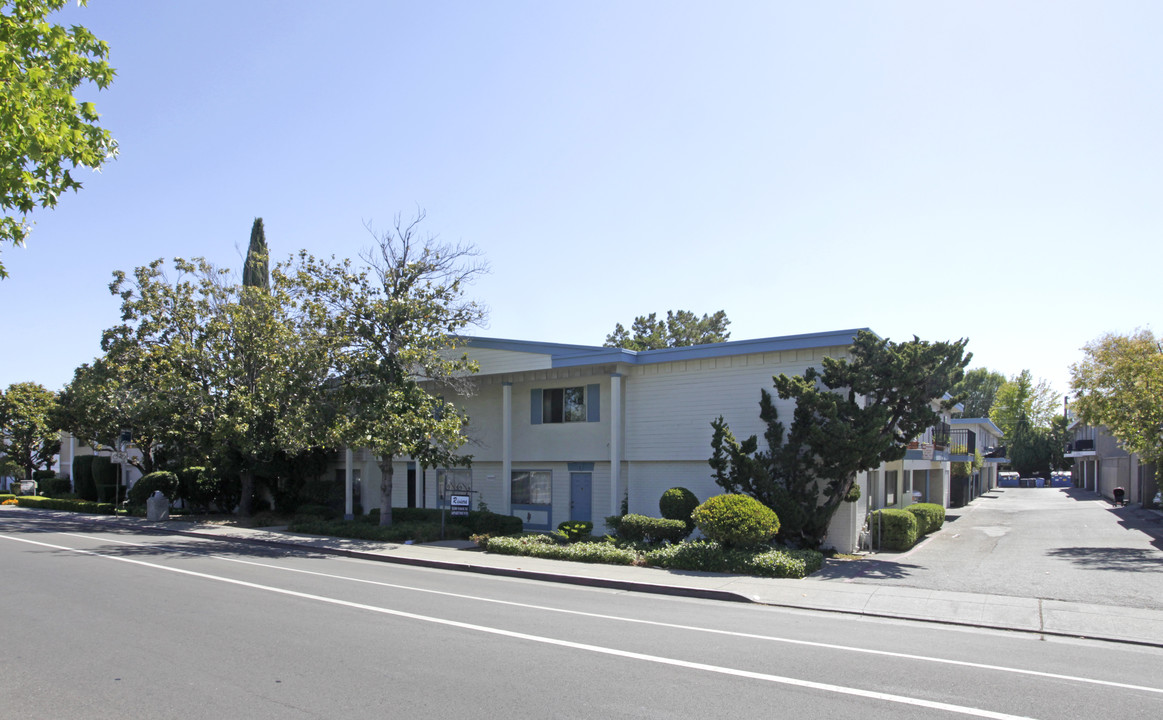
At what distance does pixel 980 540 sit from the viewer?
76.0ft

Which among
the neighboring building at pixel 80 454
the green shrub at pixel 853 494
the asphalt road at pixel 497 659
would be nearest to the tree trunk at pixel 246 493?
the neighboring building at pixel 80 454

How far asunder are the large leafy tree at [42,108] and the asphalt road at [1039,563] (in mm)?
13652

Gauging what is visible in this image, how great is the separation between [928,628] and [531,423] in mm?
15679

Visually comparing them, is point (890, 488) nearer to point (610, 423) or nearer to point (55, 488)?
point (610, 423)

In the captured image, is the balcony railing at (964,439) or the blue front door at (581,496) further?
the balcony railing at (964,439)

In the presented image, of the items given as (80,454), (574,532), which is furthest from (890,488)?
(80,454)

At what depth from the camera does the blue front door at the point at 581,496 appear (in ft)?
76.6

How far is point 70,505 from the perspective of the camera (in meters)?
34.8

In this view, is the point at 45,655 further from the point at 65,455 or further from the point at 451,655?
the point at 65,455

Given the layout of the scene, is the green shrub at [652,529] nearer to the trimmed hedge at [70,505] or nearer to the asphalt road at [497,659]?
the asphalt road at [497,659]

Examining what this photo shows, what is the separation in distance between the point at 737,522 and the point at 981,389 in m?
87.4

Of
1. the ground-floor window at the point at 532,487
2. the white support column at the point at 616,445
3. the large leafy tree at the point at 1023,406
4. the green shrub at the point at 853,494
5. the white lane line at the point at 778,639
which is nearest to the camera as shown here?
the white lane line at the point at 778,639

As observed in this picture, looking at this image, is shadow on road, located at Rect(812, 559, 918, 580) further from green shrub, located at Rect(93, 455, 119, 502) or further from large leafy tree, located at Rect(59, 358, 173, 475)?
green shrub, located at Rect(93, 455, 119, 502)

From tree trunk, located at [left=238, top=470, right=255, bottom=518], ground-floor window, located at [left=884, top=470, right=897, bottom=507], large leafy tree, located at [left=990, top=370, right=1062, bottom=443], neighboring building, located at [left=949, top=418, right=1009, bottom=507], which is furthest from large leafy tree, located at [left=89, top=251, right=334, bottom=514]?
large leafy tree, located at [left=990, top=370, right=1062, bottom=443]
